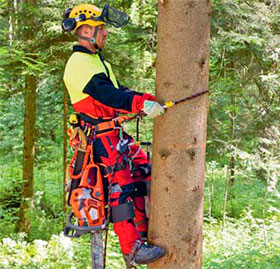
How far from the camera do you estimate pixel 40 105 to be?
38.8 ft

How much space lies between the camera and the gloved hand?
2.71m

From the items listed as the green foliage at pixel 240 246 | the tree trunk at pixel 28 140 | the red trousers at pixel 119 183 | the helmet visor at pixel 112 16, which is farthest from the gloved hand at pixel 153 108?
the tree trunk at pixel 28 140

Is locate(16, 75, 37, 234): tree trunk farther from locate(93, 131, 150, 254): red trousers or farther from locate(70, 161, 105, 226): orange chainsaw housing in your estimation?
locate(93, 131, 150, 254): red trousers

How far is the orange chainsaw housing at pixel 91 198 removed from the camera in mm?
3277

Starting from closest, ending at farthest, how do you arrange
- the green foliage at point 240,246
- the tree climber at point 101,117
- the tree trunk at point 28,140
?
the tree climber at point 101,117 → the green foliage at point 240,246 → the tree trunk at point 28,140

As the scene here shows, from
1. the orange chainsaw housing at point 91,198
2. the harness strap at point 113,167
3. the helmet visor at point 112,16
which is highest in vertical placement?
the helmet visor at point 112,16

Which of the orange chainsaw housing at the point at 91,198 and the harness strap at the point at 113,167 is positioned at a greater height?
the harness strap at the point at 113,167

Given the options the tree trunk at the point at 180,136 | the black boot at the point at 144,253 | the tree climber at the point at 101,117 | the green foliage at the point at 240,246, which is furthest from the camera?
the green foliage at the point at 240,246

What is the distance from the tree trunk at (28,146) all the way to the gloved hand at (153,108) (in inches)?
303

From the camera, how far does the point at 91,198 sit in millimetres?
3279

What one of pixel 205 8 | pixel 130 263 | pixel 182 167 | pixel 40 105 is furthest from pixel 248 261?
pixel 40 105

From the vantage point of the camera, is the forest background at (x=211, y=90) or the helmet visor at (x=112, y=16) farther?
the forest background at (x=211, y=90)

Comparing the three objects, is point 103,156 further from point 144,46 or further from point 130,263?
point 144,46

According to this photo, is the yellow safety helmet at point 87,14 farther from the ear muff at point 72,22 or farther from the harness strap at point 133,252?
the harness strap at point 133,252
